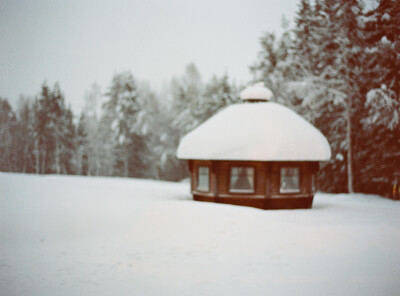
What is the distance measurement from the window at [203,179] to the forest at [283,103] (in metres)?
8.59

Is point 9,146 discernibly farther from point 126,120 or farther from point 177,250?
point 177,250

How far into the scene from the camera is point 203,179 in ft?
54.3

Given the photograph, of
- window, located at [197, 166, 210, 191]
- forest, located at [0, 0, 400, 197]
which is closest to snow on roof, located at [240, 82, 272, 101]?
window, located at [197, 166, 210, 191]

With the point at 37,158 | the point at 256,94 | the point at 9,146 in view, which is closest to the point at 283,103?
the point at 256,94

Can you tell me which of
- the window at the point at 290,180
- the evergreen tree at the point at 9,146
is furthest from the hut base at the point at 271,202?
the evergreen tree at the point at 9,146

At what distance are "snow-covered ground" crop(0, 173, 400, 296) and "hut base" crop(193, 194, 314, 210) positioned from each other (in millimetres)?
2749

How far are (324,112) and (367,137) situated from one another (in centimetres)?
433

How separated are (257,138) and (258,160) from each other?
1.00 meters

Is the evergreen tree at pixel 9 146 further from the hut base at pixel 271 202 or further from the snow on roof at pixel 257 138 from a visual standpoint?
the hut base at pixel 271 202

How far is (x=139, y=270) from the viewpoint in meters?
7.29

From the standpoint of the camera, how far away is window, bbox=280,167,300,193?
15579 millimetres

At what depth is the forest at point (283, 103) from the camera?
61.5ft

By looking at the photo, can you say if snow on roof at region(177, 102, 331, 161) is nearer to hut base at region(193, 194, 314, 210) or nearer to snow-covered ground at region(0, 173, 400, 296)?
hut base at region(193, 194, 314, 210)

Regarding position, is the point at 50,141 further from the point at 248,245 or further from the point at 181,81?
the point at 248,245
